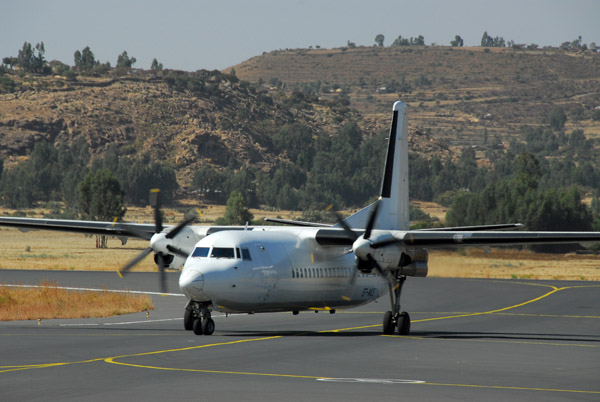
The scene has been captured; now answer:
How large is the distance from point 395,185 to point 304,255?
563 cm

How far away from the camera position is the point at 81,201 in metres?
117

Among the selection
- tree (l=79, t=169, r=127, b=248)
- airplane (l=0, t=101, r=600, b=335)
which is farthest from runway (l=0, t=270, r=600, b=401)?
tree (l=79, t=169, r=127, b=248)

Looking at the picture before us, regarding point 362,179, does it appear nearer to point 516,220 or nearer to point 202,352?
point 516,220

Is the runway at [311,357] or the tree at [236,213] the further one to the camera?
the tree at [236,213]

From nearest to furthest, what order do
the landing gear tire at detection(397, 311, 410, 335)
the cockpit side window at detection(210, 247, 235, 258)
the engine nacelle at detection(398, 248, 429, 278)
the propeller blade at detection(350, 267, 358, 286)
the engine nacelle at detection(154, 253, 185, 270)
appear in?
the cockpit side window at detection(210, 247, 235, 258) < the landing gear tire at detection(397, 311, 410, 335) < the engine nacelle at detection(398, 248, 429, 278) < the propeller blade at detection(350, 267, 358, 286) < the engine nacelle at detection(154, 253, 185, 270)

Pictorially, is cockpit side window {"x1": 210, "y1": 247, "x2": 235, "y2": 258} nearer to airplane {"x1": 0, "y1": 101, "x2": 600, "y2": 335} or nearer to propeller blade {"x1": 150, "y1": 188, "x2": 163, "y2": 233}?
airplane {"x1": 0, "y1": 101, "x2": 600, "y2": 335}

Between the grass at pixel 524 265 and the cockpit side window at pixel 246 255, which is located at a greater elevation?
the cockpit side window at pixel 246 255

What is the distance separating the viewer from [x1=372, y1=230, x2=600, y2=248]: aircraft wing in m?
28.5

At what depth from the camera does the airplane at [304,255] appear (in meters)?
27.3

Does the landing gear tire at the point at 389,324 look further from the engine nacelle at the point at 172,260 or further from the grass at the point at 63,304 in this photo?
the grass at the point at 63,304

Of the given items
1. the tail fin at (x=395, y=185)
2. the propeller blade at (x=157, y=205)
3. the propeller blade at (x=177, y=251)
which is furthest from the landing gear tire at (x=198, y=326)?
the tail fin at (x=395, y=185)

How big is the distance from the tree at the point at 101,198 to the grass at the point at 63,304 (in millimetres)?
69850

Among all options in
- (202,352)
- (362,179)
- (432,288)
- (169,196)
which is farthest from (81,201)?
(202,352)

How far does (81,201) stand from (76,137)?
7451 cm
